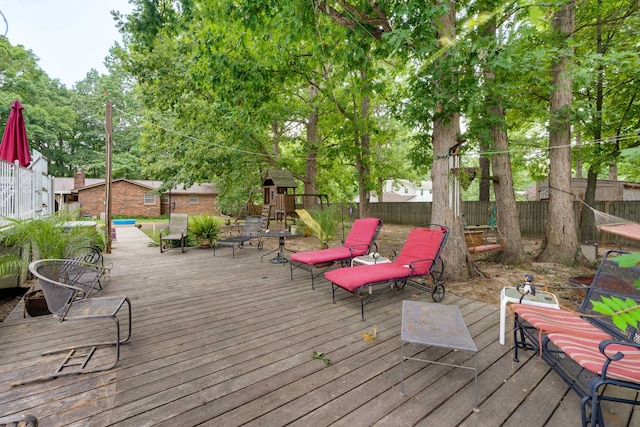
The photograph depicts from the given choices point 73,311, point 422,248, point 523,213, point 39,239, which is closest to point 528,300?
point 422,248

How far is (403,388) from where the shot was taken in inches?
92.0

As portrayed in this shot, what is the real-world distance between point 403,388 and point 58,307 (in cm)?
324

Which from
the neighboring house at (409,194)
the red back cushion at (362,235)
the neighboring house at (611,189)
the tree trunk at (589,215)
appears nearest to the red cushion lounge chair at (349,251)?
the red back cushion at (362,235)

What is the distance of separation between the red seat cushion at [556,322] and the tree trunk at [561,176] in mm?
5020

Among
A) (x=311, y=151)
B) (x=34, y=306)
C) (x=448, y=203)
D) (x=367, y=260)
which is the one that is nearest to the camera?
(x=34, y=306)

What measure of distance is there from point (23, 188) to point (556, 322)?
8.73 metres

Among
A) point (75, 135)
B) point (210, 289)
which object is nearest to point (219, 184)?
point (210, 289)

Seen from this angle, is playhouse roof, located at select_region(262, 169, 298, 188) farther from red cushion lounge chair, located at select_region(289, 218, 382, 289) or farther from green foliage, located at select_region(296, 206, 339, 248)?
red cushion lounge chair, located at select_region(289, 218, 382, 289)

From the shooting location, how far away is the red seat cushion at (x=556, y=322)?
2357mm

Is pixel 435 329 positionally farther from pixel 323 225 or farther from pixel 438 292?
pixel 323 225

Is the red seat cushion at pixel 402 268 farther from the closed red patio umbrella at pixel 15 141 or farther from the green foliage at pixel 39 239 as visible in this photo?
the closed red patio umbrella at pixel 15 141

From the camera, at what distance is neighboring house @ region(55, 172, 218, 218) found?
83.1 feet

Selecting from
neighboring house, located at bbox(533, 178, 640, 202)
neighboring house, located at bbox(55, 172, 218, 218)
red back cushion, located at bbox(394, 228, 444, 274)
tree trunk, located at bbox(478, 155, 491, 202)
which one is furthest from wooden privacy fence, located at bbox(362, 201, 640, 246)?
neighboring house, located at bbox(55, 172, 218, 218)

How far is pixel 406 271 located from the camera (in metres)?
4.25
